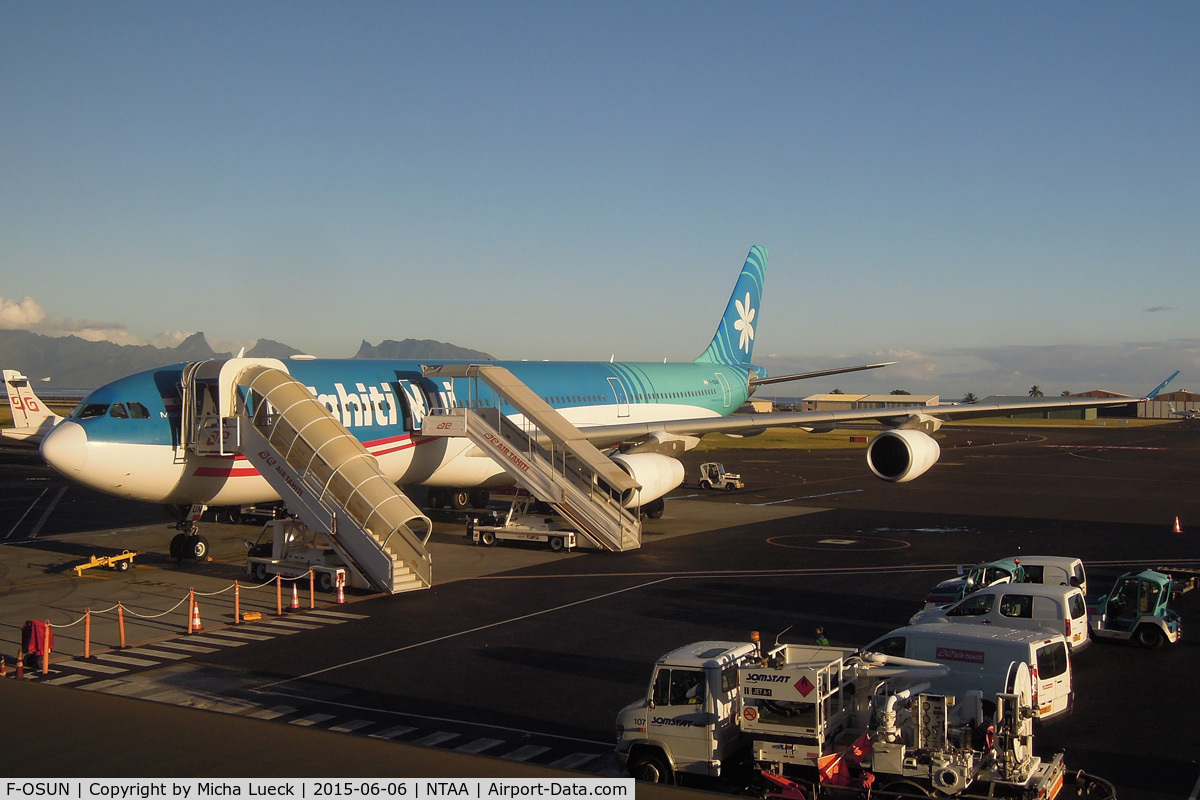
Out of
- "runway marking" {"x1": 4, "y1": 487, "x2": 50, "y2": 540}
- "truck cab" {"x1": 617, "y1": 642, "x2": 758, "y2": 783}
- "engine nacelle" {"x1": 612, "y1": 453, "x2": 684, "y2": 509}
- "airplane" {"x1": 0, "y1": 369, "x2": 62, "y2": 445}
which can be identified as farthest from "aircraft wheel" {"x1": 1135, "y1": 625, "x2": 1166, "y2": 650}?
"airplane" {"x1": 0, "y1": 369, "x2": 62, "y2": 445}

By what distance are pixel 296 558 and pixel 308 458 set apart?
7.51ft

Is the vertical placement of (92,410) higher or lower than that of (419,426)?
higher

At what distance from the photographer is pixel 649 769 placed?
1102cm

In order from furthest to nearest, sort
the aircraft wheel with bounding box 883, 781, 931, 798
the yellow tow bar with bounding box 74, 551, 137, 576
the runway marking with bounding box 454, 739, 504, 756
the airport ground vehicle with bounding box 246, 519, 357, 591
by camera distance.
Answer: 1. the yellow tow bar with bounding box 74, 551, 137, 576
2. the airport ground vehicle with bounding box 246, 519, 357, 591
3. the runway marking with bounding box 454, 739, 504, 756
4. the aircraft wheel with bounding box 883, 781, 931, 798

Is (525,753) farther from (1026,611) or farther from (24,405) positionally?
(24,405)

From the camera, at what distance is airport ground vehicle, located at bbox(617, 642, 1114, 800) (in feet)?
33.1

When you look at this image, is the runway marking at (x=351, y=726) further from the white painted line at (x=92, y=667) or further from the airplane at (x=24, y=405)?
the airplane at (x=24, y=405)

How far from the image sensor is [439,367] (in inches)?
1151

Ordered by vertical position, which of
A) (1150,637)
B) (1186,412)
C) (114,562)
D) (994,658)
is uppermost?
(1186,412)

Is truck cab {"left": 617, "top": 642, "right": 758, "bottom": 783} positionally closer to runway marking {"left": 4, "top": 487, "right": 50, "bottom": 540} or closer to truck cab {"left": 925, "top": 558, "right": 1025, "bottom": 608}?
truck cab {"left": 925, "top": 558, "right": 1025, "bottom": 608}

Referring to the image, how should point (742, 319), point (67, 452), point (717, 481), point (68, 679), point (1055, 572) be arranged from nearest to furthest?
point (68, 679) → point (1055, 572) → point (67, 452) → point (717, 481) → point (742, 319)

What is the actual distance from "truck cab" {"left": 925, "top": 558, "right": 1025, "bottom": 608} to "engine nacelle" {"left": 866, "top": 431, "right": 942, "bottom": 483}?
7.61m

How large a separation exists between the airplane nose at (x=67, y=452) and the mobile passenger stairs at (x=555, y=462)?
8517 mm

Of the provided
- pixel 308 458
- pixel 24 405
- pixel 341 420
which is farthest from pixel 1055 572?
pixel 24 405
